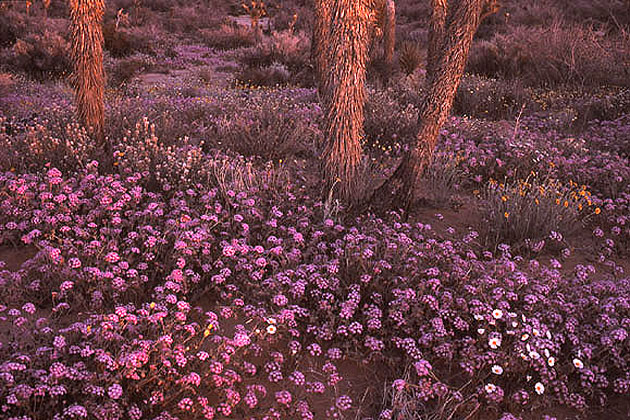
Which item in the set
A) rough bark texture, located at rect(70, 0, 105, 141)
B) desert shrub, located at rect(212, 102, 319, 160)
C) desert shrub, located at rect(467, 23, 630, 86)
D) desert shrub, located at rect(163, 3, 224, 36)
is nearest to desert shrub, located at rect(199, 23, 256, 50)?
desert shrub, located at rect(163, 3, 224, 36)

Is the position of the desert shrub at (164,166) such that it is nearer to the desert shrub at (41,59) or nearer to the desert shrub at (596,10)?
the desert shrub at (41,59)

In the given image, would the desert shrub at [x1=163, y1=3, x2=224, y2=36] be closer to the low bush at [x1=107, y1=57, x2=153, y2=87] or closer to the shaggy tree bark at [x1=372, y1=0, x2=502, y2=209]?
the low bush at [x1=107, y1=57, x2=153, y2=87]

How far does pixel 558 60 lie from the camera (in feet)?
44.4

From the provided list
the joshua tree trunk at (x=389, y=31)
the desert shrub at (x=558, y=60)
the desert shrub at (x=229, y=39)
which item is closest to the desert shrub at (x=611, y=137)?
the desert shrub at (x=558, y=60)

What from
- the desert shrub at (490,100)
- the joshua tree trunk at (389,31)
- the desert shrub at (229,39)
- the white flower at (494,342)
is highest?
the joshua tree trunk at (389,31)

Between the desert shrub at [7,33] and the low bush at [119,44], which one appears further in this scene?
the low bush at [119,44]

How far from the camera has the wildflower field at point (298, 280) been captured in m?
3.13

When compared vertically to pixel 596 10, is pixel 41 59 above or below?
below

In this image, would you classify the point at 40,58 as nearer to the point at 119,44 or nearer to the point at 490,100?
the point at 119,44

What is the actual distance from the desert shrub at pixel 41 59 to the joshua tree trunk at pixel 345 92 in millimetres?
11482

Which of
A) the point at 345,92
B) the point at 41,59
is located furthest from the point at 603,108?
the point at 41,59

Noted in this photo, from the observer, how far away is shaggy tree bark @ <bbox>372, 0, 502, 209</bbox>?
18.2ft

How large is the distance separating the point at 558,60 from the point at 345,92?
10.3 metres

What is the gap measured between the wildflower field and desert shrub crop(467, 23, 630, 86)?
404 centimetres
